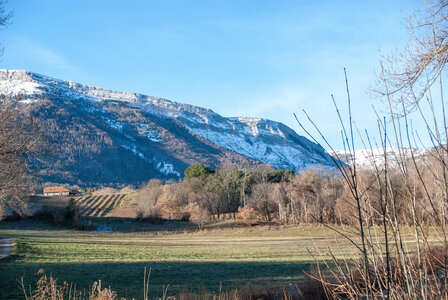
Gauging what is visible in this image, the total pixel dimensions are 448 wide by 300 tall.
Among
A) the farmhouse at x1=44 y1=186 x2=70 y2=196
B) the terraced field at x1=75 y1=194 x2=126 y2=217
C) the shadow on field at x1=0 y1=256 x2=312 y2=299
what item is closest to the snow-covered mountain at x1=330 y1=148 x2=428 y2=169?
the shadow on field at x1=0 y1=256 x2=312 y2=299

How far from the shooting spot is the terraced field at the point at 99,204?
8600cm

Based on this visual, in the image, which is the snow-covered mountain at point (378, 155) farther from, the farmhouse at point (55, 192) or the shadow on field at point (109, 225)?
the farmhouse at point (55, 192)

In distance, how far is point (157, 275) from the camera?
16.0m

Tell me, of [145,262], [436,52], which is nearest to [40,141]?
[145,262]

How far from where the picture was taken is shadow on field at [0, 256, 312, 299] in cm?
1267

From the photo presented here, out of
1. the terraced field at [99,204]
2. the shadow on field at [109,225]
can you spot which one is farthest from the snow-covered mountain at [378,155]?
the terraced field at [99,204]

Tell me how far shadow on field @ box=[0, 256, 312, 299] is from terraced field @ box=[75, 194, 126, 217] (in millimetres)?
69698

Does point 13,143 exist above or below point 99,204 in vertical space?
above

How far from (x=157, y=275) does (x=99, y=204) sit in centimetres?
8894

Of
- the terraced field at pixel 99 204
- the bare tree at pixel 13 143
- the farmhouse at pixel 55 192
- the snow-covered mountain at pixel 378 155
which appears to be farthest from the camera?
the farmhouse at pixel 55 192

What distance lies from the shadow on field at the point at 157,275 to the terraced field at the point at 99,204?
69.7m

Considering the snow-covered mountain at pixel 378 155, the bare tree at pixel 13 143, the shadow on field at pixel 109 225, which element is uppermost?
the bare tree at pixel 13 143

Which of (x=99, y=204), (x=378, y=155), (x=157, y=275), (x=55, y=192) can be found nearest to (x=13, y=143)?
(x=157, y=275)

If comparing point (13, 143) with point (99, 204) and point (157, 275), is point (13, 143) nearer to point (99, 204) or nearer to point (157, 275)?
point (157, 275)
